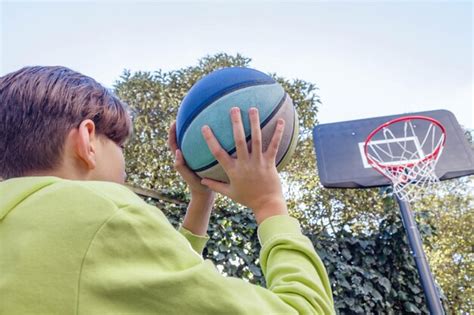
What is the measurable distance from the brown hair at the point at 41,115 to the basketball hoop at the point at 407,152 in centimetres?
363

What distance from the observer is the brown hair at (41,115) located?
0.90m

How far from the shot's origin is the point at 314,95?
22.9 feet

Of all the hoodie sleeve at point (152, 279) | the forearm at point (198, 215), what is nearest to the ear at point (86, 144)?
the hoodie sleeve at point (152, 279)

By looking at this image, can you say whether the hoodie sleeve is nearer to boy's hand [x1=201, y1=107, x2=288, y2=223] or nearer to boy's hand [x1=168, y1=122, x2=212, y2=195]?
boy's hand [x1=201, y1=107, x2=288, y2=223]

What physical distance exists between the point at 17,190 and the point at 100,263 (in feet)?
0.84

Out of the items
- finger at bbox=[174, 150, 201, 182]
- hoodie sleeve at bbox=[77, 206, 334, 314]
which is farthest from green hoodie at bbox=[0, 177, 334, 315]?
finger at bbox=[174, 150, 201, 182]

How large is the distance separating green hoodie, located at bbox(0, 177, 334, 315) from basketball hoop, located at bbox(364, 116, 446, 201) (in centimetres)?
370

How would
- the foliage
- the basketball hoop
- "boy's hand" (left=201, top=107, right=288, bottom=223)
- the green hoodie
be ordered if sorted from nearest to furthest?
the green hoodie, "boy's hand" (left=201, top=107, right=288, bottom=223), the foliage, the basketball hoop

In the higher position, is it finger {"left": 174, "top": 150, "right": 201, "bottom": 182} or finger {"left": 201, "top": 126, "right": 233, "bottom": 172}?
finger {"left": 201, "top": 126, "right": 233, "bottom": 172}

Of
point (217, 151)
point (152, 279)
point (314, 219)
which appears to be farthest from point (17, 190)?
point (314, 219)

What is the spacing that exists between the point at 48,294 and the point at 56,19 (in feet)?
15.0

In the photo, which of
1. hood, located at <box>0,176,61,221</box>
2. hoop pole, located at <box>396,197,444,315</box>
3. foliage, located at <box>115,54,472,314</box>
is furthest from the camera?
foliage, located at <box>115,54,472,314</box>

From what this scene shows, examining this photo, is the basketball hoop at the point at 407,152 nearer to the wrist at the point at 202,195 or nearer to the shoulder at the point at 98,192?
the wrist at the point at 202,195

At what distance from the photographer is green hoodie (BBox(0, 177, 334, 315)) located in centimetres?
64
